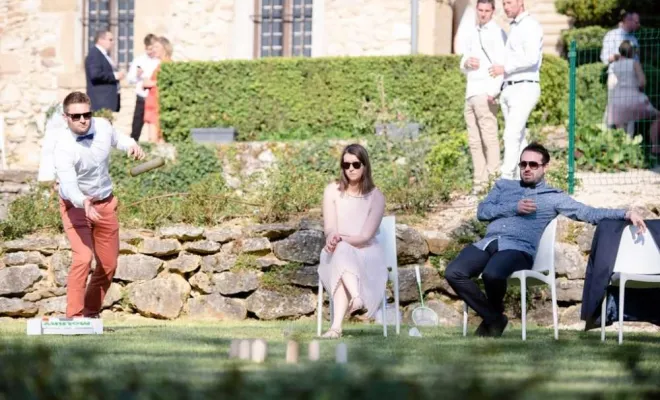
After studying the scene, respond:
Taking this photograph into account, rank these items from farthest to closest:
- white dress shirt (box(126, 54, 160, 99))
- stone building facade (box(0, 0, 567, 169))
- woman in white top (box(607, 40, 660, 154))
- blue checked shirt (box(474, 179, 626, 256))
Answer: stone building facade (box(0, 0, 567, 169)), white dress shirt (box(126, 54, 160, 99)), woman in white top (box(607, 40, 660, 154)), blue checked shirt (box(474, 179, 626, 256))

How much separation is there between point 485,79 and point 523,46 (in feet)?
2.16

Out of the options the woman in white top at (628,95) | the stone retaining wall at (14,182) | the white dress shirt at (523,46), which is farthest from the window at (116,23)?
the white dress shirt at (523,46)

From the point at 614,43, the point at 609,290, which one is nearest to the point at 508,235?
the point at 609,290

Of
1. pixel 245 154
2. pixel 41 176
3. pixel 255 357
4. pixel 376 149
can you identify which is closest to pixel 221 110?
pixel 245 154

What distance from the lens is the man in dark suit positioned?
55.3ft

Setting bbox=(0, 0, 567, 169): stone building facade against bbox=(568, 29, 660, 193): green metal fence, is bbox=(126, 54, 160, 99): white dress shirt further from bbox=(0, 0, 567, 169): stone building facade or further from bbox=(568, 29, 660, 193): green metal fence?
bbox=(568, 29, 660, 193): green metal fence

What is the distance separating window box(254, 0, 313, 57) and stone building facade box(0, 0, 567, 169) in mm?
13

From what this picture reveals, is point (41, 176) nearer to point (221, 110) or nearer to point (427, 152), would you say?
point (427, 152)

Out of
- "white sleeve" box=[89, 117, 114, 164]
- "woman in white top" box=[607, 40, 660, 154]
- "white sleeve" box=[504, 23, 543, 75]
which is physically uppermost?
"white sleeve" box=[504, 23, 543, 75]

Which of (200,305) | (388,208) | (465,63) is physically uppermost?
(465,63)

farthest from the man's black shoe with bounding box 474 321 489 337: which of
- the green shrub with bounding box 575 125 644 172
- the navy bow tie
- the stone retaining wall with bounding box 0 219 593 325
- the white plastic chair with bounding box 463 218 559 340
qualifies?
the green shrub with bounding box 575 125 644 172

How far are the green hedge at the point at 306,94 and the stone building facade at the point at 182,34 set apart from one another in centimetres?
153

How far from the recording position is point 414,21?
736 inches

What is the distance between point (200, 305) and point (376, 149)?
2.85m
